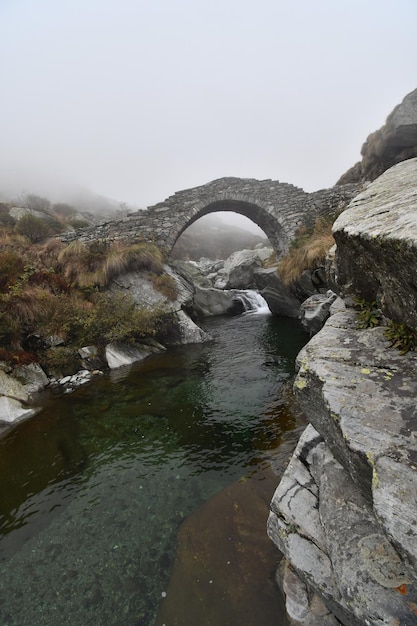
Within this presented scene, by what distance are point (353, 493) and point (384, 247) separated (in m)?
2.23

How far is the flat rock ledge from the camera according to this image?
5.74ft

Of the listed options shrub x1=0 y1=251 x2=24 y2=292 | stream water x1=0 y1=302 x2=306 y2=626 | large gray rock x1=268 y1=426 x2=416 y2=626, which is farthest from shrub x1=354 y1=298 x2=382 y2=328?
shrub x1=0 y1=251 x2=24 y2=292

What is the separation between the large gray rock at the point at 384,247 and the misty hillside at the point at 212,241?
1699 inches

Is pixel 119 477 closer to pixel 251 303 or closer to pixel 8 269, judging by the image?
pixel 8 269

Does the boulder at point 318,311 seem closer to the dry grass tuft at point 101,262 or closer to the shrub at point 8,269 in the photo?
the dry grass tuft at point 101,262

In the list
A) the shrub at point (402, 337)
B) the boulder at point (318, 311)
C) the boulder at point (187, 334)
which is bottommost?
the boulder at point (187, 334)

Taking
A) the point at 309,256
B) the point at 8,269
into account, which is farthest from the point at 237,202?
the point at 8,269

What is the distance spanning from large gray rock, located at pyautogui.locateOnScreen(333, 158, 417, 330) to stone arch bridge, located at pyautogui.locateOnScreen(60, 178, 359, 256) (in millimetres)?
15489

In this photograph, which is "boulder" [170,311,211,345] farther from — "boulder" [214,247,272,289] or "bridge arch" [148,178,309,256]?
"boulder" [214,247,272,289]

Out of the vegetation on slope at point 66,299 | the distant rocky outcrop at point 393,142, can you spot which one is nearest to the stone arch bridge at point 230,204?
the distant rocky outcrop at point 393,142

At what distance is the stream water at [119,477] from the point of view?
3.22 metres

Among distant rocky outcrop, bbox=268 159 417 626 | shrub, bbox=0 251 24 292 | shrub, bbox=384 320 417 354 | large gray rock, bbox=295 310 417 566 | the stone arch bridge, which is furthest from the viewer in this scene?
the stone arch bridge

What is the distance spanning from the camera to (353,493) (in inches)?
97.3

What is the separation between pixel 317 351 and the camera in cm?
334
